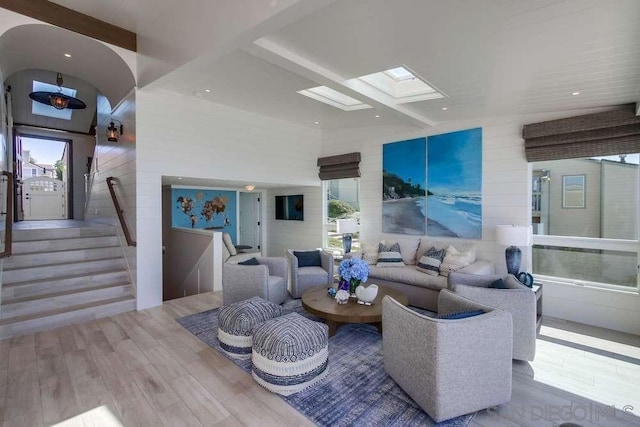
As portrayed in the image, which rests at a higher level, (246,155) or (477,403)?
(246,155)

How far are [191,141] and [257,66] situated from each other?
6.36 feet

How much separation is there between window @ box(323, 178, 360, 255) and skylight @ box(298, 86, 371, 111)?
6.07 ft

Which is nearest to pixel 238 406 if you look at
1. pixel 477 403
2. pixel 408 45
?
pixel 477 403

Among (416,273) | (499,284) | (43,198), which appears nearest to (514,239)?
(499,284)

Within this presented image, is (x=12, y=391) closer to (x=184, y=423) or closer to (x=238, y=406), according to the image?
(x=184, y=423)

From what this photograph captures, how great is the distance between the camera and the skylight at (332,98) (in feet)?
14.6

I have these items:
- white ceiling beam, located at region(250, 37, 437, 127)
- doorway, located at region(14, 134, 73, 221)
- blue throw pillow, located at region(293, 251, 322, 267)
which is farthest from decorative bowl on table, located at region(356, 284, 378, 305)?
doorway, located at region(14, 134, 73, 221)

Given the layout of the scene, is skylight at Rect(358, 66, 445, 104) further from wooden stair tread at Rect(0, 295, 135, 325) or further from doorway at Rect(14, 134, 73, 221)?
doorway at Rect(14, 134, 73, 221)

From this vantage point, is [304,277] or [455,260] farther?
[304,277]

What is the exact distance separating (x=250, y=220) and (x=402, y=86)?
5506 mm

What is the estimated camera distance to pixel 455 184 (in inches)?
196

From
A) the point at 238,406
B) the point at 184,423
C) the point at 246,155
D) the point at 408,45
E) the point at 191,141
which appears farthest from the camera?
the point at 246,155

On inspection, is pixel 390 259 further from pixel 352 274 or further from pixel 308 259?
pixel 352 274

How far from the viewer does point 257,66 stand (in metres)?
3.52
